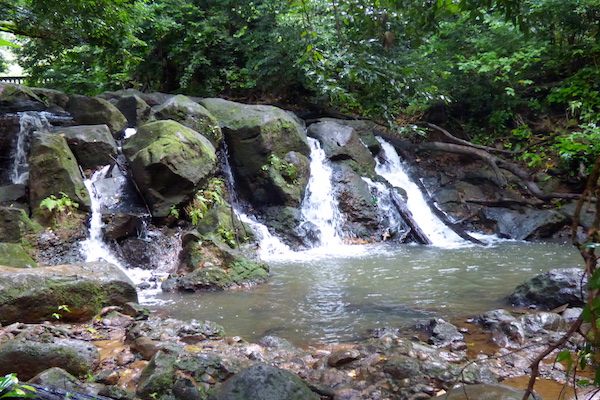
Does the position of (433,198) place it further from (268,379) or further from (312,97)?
(268,379)

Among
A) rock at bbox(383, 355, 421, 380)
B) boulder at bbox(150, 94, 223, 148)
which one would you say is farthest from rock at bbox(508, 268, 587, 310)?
boulder at bbox(150, 94, 223, 148)

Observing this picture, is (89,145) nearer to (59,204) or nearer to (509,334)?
(59,204)

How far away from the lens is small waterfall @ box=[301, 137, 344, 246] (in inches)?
420

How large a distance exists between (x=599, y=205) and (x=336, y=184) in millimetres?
10391

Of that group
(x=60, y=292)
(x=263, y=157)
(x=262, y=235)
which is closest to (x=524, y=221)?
(x=262, y=235)

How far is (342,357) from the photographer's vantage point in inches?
150

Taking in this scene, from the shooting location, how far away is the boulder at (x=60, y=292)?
4484 mm

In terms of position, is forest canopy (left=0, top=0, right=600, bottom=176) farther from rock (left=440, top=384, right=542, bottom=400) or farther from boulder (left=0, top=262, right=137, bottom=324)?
rock (left=440, top=384, right=542, bottom=400)

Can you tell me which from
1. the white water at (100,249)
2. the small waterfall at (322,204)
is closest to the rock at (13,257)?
the white water at (100,249)

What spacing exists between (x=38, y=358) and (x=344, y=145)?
9.87 metres

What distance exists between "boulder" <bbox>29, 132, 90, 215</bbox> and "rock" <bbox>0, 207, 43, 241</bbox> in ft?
1.37

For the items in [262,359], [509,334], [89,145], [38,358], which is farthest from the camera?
[89,145]

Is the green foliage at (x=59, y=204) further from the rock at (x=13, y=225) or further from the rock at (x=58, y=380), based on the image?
the rock at (x=58, y=380)

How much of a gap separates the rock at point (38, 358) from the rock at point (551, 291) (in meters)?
4.98
